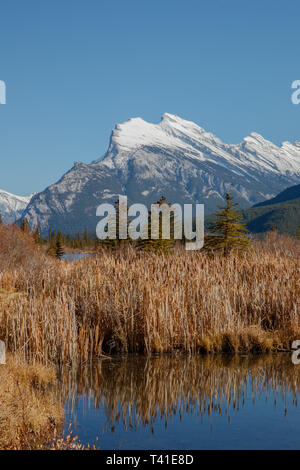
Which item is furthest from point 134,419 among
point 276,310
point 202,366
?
point 276,310

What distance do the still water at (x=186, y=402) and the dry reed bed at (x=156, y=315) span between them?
0.54 metres

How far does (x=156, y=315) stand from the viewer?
40.4 feet

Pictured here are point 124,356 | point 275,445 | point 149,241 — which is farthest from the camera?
point 149,241

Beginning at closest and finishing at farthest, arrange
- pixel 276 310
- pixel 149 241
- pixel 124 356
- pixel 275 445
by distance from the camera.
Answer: pixel 275 445 → pixel 124 356 → pixel 276 310 → pixel 149 241

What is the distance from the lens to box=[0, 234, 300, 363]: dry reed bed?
11.5 m

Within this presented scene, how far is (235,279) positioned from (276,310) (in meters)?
1.32

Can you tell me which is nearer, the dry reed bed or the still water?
the still water

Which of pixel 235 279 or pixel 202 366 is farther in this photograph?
pixel 235 279

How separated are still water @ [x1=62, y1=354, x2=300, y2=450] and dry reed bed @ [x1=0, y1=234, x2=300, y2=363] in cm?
54

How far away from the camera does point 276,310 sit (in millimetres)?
13180

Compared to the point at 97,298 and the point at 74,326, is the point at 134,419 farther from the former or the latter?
the point at 97,298
